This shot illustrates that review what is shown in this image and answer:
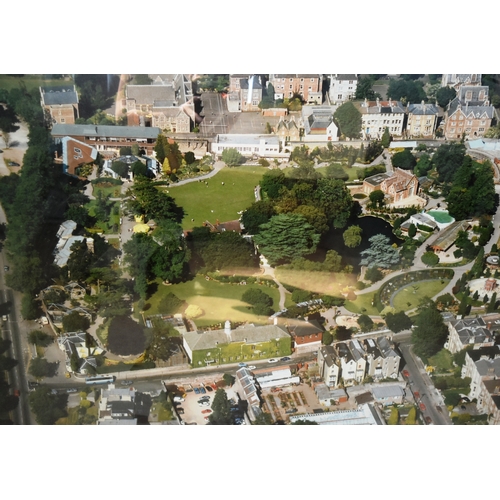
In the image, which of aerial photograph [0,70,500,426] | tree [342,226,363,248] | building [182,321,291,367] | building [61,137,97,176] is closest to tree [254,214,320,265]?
aerial photograph [0,70,500,426]

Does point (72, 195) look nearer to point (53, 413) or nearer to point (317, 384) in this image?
point (53, 413)

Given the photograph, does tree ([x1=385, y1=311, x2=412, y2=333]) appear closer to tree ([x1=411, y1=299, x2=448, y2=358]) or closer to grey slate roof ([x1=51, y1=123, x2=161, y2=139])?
tree ([x1=411, y1=299, x2=448, y2=358])

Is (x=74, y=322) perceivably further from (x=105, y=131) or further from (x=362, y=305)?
(x=362, y=305)

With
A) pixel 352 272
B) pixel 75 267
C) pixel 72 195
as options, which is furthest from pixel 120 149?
pixel 352 272

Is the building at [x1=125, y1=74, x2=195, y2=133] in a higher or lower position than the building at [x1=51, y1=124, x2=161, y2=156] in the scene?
higher

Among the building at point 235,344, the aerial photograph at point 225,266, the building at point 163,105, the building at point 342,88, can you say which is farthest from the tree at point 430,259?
the building at point 163,105

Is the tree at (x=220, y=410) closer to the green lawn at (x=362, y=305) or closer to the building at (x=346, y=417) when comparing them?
the building at (x=346, y=417)
